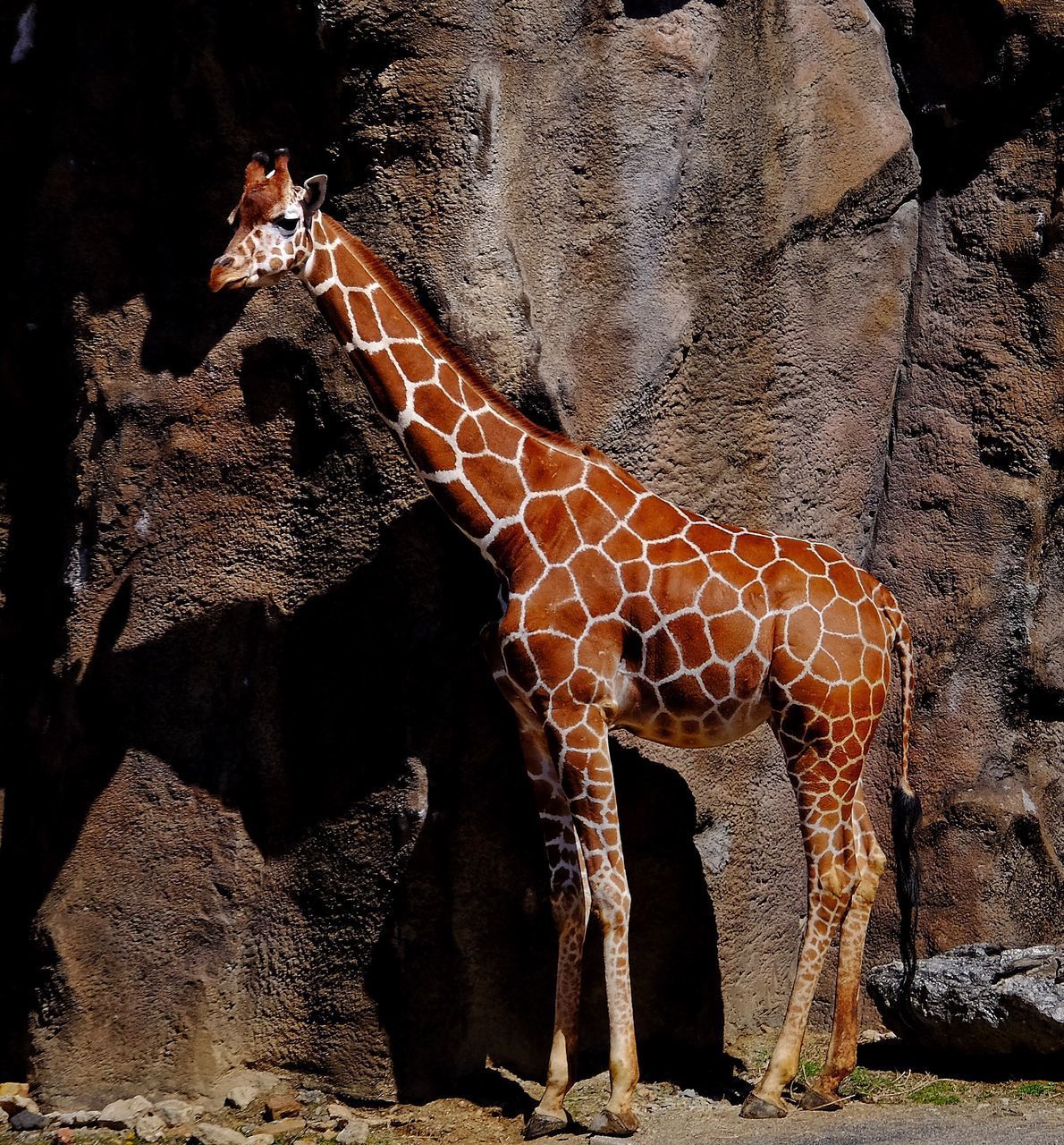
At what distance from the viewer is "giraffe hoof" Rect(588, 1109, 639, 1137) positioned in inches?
205

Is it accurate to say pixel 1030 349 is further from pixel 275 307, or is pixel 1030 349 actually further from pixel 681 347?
pixel 275 307

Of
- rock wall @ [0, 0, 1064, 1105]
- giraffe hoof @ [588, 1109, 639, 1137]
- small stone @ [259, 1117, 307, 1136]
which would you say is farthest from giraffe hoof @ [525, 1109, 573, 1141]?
small stone @ [259, 1117, 307, 1136]

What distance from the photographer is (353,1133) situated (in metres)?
5.38

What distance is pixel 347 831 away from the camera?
5801mm

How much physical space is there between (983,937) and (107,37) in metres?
5.09

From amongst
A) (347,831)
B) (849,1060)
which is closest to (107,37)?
(347,831)

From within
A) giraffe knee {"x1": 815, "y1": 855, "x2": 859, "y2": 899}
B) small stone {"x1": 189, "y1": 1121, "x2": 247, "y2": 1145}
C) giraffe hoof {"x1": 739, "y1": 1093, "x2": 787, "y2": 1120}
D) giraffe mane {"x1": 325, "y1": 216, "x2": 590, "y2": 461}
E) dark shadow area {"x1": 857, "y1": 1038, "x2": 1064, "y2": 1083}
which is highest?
giraffe mane {"x1": 325, "y1": 216, "x2": 590, "y2": 461}

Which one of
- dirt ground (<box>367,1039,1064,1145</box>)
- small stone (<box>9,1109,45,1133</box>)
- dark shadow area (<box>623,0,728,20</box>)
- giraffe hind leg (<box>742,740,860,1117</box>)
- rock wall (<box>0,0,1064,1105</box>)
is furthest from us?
dark shadow area (<box>623,0,728,20</box>)

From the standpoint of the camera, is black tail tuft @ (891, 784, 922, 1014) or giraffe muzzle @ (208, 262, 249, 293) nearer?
giraffe muzzle @ (208, 262, 249, 293)

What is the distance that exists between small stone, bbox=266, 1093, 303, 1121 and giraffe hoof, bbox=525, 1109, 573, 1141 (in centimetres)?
88

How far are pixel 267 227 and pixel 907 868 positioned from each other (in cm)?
333

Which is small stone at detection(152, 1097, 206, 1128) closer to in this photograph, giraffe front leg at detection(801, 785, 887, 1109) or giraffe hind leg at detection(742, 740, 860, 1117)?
giraffe hind leg at detection(742, 740, 860, 1117)

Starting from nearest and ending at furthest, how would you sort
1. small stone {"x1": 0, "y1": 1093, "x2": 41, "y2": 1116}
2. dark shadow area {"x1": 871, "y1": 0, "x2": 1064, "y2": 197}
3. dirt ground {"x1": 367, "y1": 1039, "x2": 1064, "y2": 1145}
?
dirt ground {"x1": 367, "y1": 1039, "x2": 1064, "y2": 1145} → small stone {"x1": 0, "y1": 1093, "x2": 41, "y2": 1116} → dark shadow area {"x1": 871, "y1": 0, "x2": 1064, "y2": 197}

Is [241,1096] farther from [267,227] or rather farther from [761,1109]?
[267,227]
